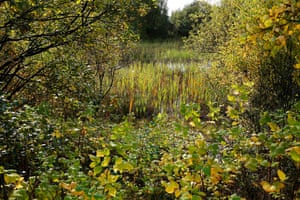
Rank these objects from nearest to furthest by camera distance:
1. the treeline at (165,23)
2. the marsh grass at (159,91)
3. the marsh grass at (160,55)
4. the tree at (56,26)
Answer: the tree at (56,26) → the marsh grass at (159,91) → the marsh grass at (160,55) → the treeline at (165,23)

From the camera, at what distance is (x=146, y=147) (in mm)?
4090

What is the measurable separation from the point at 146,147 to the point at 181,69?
8626mm

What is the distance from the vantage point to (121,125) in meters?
2.24

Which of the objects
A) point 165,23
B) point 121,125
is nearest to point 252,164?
point 121,125

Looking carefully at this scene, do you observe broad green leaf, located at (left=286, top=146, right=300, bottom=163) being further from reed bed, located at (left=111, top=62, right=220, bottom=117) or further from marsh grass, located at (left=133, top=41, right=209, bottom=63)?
Answer: marsh grass, located at (left=133, top=41, right=209, bottom=63)

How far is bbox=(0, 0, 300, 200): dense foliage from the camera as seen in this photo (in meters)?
1.86

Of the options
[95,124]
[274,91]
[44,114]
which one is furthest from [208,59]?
[44,114]

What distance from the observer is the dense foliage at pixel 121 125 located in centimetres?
186

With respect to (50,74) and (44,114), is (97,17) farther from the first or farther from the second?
(44,114)

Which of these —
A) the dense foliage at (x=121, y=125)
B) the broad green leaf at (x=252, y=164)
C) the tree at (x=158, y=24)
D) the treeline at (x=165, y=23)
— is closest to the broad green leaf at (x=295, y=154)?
the dense foliage at (x=121, y=125)

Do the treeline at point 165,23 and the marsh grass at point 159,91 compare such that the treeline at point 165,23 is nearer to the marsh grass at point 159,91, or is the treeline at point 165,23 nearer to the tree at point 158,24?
the tree at point 158,24

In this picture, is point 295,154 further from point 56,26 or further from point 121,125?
point 56,26

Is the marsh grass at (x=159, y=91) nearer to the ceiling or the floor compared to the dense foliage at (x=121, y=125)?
nearer to the floor

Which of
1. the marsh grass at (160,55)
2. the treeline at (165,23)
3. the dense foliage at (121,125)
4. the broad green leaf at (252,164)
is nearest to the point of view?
the broad green leaf at (252,164)
